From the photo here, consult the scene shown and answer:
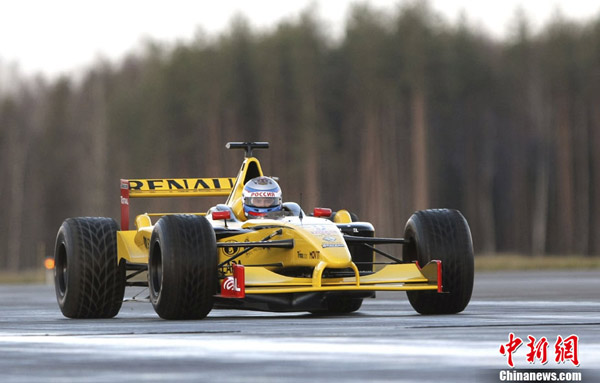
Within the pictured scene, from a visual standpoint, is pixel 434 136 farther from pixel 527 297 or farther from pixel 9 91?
pixel 527 297

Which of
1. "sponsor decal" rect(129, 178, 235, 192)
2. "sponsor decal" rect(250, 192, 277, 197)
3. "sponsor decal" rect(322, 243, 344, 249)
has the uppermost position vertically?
"sponsor decal" rect(129, 178, 235, 192)

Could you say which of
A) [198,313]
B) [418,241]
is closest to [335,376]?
[198,313]

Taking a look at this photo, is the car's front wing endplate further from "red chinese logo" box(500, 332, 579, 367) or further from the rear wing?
"red chinese logo" box(500, 332, 579, 367)

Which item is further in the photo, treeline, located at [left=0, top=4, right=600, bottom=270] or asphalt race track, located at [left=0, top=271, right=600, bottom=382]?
treeline, located at [left=0, top=4, right=600, bottom=270]

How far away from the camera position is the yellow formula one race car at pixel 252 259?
17.2 metres

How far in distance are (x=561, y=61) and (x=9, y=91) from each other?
4140cm

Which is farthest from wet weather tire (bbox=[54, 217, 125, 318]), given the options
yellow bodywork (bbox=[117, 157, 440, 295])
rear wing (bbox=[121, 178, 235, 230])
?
rear wing (bbox=[121, 178, 235, 230])

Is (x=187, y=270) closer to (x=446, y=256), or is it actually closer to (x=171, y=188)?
(x=446, y=256)

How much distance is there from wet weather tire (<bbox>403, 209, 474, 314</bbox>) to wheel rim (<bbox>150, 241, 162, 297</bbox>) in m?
3.36

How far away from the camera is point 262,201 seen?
1989cm

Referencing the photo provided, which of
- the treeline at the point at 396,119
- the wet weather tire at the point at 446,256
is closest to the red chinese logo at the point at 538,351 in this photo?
the wet weather tire at the point at 446,256

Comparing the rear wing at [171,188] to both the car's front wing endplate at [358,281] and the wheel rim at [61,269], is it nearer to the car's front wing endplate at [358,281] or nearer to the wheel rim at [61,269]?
the wheel rim at [61,269]

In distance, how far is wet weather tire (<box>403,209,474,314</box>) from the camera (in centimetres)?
1842

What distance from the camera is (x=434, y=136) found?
86625mm
